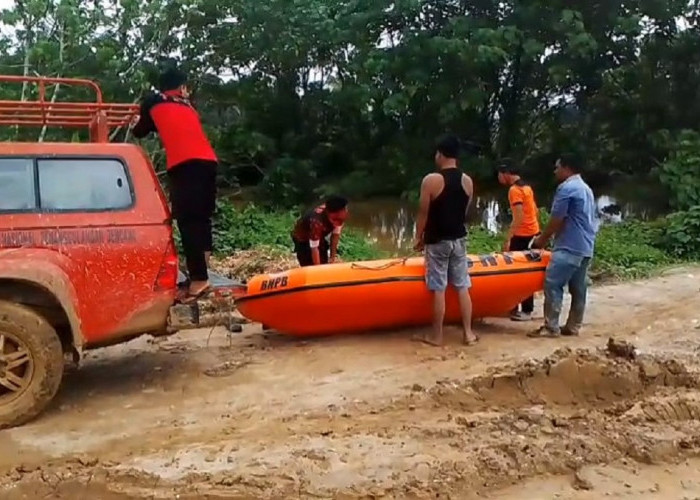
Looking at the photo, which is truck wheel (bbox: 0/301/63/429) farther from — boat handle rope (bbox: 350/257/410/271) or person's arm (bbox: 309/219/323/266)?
person's arm (bbox: 309/219/323/266)

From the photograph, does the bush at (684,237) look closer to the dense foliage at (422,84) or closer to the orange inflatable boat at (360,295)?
the orange inflatable boat at (360,295)

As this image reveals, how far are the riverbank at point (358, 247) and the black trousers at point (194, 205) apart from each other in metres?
4.41

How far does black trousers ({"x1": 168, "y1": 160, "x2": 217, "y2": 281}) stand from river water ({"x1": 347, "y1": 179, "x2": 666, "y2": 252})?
905 centimetres

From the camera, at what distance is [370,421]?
19.3 ft

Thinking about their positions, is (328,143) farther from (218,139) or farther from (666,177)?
(666,177)

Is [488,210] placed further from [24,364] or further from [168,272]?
[24,364]

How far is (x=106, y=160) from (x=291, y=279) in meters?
2.00

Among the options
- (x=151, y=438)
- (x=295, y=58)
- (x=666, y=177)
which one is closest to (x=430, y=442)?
(x=151, y=438)

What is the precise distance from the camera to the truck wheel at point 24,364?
5785mm

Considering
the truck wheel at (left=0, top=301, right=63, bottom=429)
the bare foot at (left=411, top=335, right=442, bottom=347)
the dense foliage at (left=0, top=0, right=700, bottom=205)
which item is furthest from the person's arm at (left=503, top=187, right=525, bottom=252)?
the dense foliage at (left=0, top=0, right=700, bottom=205)

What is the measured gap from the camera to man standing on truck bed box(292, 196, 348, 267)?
838 cm

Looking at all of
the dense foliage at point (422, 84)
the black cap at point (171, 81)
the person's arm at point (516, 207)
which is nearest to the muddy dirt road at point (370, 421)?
the person's arm at point (516, 207)

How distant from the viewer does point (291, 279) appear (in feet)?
25.2

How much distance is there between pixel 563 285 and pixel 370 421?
3002mm
